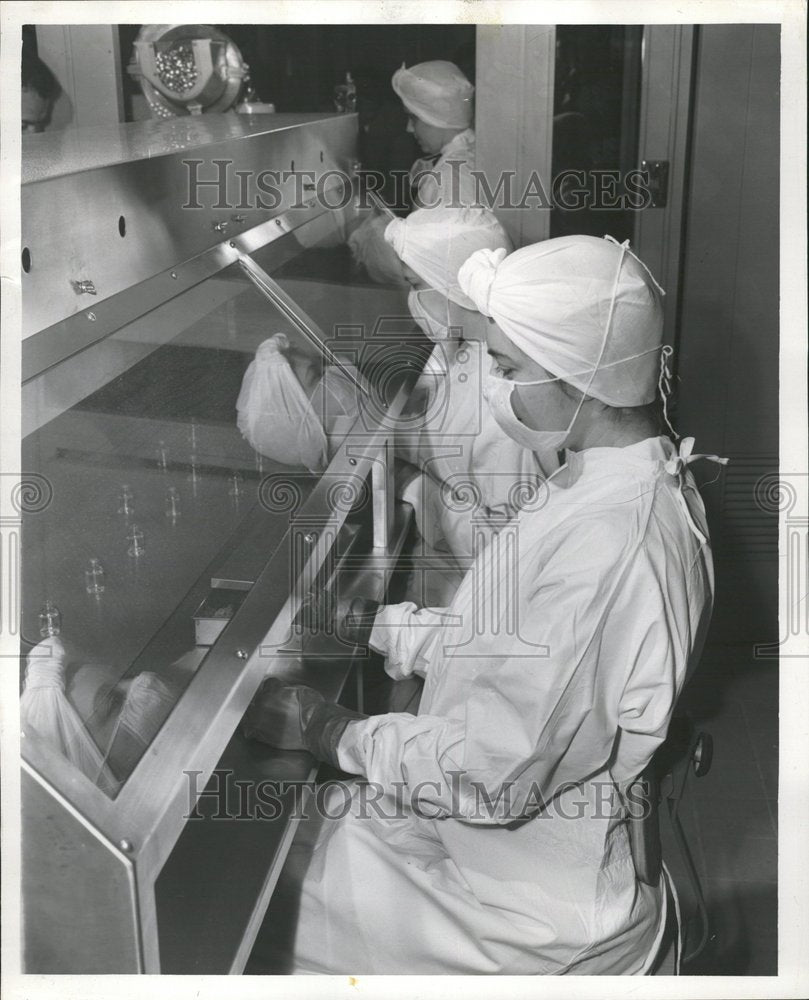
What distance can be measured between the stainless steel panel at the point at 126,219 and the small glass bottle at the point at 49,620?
9.9 inches

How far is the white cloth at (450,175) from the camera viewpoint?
265 centimetres

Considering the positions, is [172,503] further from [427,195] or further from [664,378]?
[427,195]

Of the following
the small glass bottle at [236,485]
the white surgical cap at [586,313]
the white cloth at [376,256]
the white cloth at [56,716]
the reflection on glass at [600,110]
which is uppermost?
the reflection on glass at [600,110]

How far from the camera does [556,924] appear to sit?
106 centimetres

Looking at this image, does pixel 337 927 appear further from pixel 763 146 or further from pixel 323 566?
pixel 763 146

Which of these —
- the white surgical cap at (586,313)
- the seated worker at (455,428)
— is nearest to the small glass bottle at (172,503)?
the white surgical cap at (586,313)

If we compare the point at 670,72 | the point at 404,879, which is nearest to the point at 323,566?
the point at 404,879

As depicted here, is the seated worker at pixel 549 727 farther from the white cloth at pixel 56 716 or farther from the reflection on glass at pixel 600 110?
the reflection on glass at pixel 600 110

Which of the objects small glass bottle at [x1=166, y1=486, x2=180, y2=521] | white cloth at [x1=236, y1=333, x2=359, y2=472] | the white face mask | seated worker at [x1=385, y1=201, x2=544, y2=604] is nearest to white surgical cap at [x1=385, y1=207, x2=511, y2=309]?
seated worker at [x1=385, y1=201, x2=544, y2=604]

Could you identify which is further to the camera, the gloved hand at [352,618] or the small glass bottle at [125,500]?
the gloved hand at [352,618]

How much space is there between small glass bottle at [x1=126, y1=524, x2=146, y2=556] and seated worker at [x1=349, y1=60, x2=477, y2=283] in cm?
183
